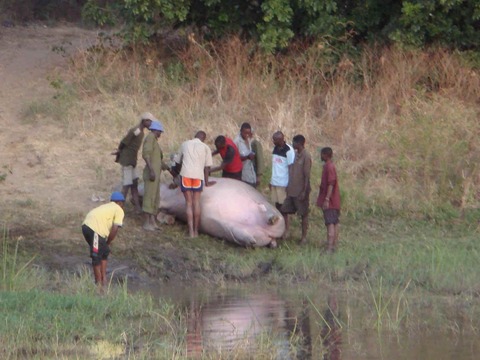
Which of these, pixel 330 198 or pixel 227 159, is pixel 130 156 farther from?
pixel 330 198

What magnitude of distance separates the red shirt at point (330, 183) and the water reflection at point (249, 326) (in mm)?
2204

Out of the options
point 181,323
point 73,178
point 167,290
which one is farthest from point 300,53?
point 181,323

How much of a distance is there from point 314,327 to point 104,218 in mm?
2688

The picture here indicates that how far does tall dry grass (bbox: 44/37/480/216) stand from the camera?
1567 cm

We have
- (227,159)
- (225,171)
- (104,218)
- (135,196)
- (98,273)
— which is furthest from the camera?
(225,171)

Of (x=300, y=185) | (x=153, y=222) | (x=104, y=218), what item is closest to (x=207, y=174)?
(x=153, y=222)

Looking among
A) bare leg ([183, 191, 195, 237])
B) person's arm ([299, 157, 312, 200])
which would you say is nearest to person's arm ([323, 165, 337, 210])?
person's arm ([299, 157, 312, 200])

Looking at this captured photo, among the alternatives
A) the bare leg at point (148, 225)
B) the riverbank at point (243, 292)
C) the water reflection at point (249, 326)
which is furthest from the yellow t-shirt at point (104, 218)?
the bare leg at point (148, 225)

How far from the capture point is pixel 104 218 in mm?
11023

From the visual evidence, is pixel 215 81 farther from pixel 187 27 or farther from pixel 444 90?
pixel 444 90

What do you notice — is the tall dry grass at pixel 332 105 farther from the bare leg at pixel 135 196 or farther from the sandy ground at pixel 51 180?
the bare leg at pixel 135 196

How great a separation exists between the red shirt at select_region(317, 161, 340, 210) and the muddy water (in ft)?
6.25

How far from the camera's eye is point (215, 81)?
17484 millimetres

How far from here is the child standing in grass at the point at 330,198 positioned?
42.8 ft
